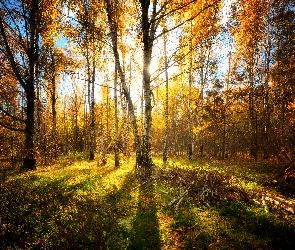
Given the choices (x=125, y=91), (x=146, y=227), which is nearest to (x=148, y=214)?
(x=146, y=227)

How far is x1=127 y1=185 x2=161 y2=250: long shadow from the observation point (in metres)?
5.95

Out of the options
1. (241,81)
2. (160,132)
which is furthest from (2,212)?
(160,132)

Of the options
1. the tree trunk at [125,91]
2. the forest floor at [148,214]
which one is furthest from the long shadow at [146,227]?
the tree trunk at [125,91]

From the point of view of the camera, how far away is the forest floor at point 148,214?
6.04 metres

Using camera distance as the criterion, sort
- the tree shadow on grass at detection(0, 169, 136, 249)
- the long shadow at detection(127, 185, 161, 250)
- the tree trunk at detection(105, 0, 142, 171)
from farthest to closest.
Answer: the tree trunk at detection(105, 0, 142, 171) → the tree shadow on grass at detection(0, 169, 136, 249) → the long shadow at detection(127, 185, 161, 250)

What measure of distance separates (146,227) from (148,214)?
799mm

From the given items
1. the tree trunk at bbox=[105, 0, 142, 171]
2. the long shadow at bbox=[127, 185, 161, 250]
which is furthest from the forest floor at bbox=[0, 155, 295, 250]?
the tree trunk at bbox=[105, 0, 142, 171]

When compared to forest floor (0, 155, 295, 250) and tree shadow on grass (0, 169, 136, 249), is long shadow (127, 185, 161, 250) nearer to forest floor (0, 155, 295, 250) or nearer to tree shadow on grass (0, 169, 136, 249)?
forest floor (0, 155, 295, 250)

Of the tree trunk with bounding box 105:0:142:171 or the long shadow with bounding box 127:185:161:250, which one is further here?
the tree trunk with bounding box 105:0:142:171

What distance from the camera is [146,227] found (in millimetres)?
6730

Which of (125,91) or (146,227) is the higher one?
(125,91)

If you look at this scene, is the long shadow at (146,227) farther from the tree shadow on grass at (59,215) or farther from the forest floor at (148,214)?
the tree shadow on grass at (59,215)

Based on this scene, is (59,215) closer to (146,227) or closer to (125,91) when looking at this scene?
(146,227)

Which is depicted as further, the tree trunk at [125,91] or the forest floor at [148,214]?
the tree trunk at [125,91]
